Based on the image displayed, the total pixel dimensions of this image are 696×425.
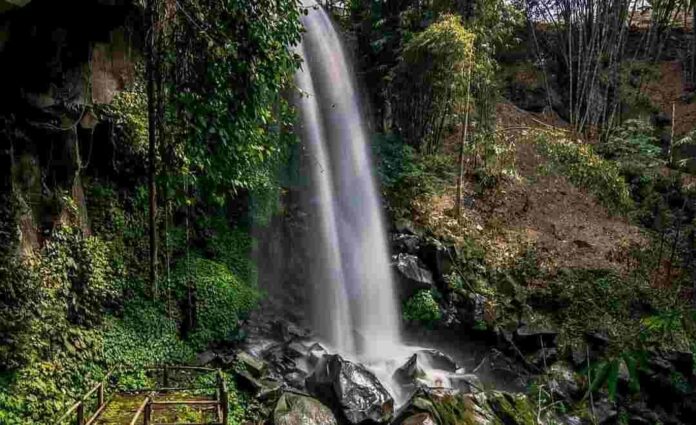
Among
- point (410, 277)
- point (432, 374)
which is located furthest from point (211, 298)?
point (410, 277)

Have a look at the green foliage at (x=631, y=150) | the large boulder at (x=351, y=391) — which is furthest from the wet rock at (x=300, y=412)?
the green foliage at (x=631, y=150)

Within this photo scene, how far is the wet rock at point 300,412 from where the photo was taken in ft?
20.5

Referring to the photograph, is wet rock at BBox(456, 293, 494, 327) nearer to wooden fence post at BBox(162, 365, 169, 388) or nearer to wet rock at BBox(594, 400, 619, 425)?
wet rock at BBox(594, 400, 619, 425)

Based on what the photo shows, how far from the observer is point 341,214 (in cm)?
1067

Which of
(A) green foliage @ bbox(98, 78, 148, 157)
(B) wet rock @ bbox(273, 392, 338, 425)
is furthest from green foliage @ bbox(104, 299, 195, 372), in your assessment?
(A) green foliage @ bbox(98, 78, 148, 157)

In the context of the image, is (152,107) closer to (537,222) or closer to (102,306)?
(102,306)

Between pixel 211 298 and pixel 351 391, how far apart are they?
8.20ft

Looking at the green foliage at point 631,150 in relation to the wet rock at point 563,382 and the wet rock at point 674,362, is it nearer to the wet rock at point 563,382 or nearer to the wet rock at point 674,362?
the wet rock at point 674,362

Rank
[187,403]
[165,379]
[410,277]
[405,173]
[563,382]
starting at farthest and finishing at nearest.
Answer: [405,173], [410,277], [563,382], [165,379], [187,403]

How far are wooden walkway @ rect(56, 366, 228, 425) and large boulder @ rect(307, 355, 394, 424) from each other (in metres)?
1.38

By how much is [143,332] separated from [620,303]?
8.31m

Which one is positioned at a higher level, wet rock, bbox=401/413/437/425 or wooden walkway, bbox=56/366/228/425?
wooden walkway, bbox=56/366/228/425

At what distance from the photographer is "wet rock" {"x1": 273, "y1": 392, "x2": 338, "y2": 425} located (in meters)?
6.25

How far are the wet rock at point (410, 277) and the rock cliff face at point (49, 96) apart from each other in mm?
5357
